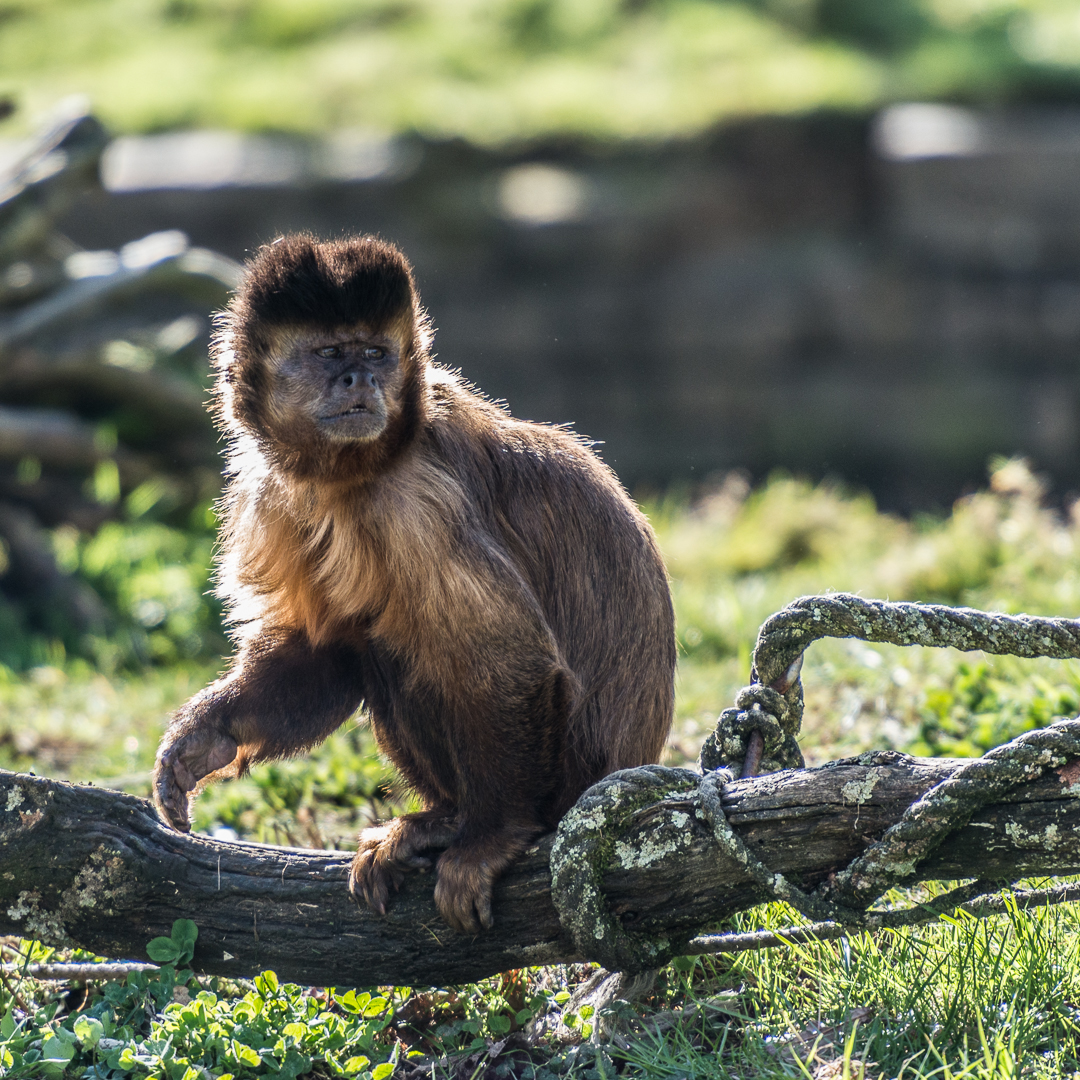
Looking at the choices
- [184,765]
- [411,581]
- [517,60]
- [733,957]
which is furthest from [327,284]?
[517,60]

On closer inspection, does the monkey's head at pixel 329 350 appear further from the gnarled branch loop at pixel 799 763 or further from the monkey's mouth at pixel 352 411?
the gnarled branch loop at pixel 799 763

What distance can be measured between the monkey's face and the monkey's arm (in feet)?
2.11

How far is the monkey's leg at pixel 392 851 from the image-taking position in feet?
9.75

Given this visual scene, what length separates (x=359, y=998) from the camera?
2.96 m

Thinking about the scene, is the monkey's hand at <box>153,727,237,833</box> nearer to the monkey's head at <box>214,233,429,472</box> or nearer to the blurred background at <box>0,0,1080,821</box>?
the monkey's head at <box>214,233,429,472</box>

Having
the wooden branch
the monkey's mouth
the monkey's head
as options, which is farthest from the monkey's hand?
the monkey's mouth

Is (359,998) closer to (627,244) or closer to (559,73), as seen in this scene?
(627,244)

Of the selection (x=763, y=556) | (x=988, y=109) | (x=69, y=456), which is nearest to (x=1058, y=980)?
(x=763, y=556)

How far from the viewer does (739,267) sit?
10.6m

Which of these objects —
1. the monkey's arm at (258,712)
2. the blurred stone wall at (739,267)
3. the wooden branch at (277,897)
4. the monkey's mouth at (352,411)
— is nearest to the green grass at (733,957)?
the wooden branch at (277,897)

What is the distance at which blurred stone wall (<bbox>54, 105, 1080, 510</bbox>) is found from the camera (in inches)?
396

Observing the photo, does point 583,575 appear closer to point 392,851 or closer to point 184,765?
point 392,851

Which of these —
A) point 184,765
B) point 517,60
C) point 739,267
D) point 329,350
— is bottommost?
point 739,267

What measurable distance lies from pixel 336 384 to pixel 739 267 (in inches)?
306
